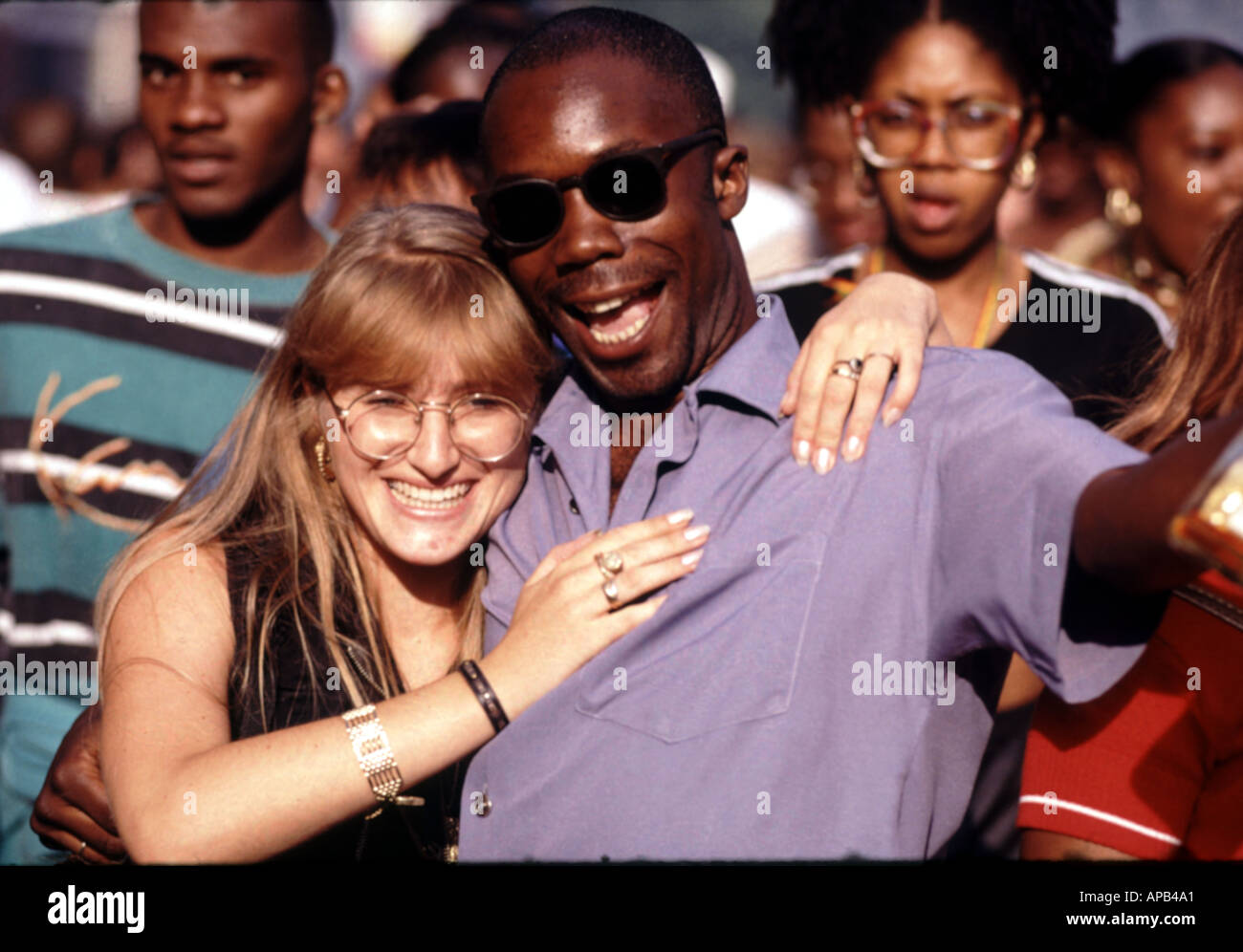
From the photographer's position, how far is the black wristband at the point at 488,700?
85.6 inches

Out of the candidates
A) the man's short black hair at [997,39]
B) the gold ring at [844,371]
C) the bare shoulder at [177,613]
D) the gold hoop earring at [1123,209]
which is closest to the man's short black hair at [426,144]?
the man's short black hair at [997,39]

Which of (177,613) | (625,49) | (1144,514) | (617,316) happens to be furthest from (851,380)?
(177,613)

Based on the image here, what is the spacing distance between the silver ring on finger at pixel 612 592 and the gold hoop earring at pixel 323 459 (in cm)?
70

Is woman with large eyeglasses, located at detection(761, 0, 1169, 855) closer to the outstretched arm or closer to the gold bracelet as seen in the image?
the outstretched arm

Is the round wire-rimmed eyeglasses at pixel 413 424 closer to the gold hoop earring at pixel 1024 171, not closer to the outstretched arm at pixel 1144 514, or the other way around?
the outstretched arm at pixel 1144 514

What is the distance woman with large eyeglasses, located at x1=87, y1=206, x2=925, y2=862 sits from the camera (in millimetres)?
2143

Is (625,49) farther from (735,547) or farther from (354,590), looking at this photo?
(354,590)

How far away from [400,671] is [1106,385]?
1687 mm

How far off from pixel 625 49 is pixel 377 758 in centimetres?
126

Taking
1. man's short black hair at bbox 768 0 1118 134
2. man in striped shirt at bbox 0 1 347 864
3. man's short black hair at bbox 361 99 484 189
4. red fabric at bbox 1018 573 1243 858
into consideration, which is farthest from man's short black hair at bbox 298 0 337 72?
red fabric at bbox 1018 573 1243 858

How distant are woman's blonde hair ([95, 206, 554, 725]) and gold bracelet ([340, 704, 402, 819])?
0.90 ft

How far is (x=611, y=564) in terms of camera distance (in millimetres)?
2174
